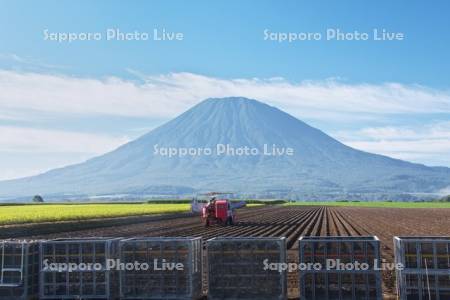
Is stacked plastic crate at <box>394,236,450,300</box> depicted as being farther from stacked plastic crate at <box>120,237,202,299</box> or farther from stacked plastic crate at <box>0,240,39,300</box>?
stacked plastic crate at <box>0,240,39,300</box>

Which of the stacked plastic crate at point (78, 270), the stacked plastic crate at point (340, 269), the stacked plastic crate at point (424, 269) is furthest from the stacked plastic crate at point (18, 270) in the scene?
the stacked plastic crate at point (424, 269)

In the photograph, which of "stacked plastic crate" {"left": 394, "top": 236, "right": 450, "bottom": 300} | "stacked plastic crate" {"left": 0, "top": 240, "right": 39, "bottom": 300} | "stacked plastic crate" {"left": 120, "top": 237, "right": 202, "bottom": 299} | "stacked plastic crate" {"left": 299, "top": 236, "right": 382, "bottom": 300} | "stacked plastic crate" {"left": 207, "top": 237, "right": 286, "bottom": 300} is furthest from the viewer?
"stacked plastic crate" {"left": 0, "top": 240, "right": 39, "bottom": 300}

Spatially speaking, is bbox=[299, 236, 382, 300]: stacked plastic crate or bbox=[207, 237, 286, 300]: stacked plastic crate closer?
bbox=[299, 236, 382, 300]: stacked plastic crate

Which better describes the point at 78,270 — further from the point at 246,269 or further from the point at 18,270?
the point at 246,269

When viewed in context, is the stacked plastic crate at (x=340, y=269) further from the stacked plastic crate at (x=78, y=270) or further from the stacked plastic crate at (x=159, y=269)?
the stacked plastic crate at (x=78, y=270)

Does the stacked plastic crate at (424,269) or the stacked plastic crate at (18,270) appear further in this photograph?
the stacked plastic crate at (18,270)

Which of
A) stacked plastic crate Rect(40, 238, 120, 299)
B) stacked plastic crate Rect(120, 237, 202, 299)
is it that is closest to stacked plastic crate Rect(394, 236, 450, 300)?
stacked plastic crate Rect(120, 237, 202, 299)

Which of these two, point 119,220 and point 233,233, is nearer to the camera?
point 233,233

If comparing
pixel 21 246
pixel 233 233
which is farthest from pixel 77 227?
pixel 21 246

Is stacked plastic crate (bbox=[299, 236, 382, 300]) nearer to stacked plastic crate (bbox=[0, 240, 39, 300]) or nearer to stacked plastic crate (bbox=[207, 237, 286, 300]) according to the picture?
stacked plastic crate (bbox=[207, 237, 286, 300])

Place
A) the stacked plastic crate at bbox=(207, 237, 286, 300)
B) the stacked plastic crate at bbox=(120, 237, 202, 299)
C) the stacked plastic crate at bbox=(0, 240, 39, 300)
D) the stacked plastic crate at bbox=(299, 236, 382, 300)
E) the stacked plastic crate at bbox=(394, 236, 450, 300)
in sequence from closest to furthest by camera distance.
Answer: the stacked plastic crate at bbox=(394, 236, 450, 300) < the stacked plastic crate at bbox=(299, 236, 382, 300) < the stacked plastic crate at bbox=(207, 237, 286, 300) < the stacked plastic crate at bbox=(120, 237, 202, 299) < the stacked plastic crate at bbox=(0, 240, 39, 300)

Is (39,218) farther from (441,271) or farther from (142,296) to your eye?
(441,271)
